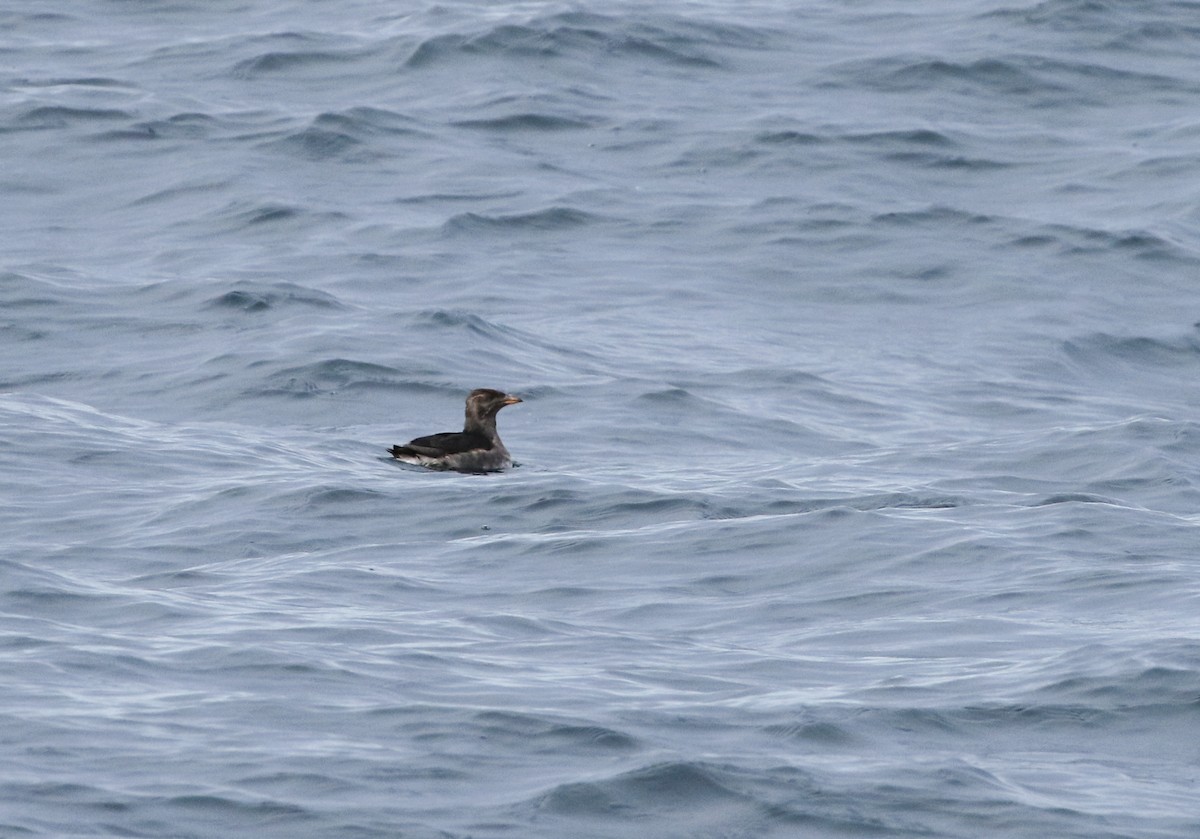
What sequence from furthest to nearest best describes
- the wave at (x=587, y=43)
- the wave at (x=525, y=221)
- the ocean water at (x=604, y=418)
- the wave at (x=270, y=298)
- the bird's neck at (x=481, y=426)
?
the wave at (x=587, y=43)
the wave at (x=525, y=221)
the wave at (x=270, y=298)
the bird's neck at (x=481, y=426)
the ocean water at (x=604, y=418)

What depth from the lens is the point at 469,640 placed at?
997 cm

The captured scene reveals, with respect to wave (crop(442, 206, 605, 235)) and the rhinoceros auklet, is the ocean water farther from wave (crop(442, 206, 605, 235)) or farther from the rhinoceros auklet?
the rhinoceros auklet

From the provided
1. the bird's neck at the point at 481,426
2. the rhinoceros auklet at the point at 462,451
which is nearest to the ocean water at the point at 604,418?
the rhinoceros auklet at the point at 462,451

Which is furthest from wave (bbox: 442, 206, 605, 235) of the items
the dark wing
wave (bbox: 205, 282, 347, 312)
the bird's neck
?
the dark wing

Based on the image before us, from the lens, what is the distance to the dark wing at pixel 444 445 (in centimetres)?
1423

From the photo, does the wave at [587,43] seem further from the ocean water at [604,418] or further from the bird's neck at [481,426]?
the bird's neck at [481,426]

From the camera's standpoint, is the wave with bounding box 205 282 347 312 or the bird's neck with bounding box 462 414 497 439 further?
the wave with bounding box 205 282 347 312

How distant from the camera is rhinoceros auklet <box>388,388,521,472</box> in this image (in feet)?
46.6

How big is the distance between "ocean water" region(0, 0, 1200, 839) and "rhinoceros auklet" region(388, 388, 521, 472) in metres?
0.36

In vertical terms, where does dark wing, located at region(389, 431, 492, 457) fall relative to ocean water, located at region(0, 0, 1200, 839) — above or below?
below

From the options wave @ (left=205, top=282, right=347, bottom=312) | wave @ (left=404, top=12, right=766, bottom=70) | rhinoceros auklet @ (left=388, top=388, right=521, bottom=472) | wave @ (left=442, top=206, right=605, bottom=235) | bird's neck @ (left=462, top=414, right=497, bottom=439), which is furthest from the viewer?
wave @ (left=404, top=12, right=766, bottom=70)

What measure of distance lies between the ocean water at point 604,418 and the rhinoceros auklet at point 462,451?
361 mm

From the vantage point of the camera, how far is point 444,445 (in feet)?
46.9

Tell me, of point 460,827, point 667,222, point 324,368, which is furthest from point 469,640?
point 667,222
